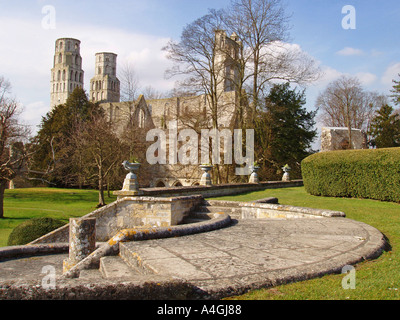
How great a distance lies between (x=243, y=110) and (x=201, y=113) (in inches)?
108

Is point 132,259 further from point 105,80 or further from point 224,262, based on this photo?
point 105,80

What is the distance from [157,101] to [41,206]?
22.4 m

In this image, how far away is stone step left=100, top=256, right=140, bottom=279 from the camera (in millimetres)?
3783

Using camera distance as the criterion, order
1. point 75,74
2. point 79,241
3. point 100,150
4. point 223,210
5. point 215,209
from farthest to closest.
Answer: point 75,74
point 100,150
point 215,209
point 223,210
point 79,241

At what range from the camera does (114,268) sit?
3996 mm

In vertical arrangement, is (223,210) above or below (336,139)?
below

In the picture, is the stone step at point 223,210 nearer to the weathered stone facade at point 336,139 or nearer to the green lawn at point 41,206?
the green lawn at point 41,206

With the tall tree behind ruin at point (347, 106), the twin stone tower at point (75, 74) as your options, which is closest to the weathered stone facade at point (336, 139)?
the tall tree behind ruin at point (347, 106)

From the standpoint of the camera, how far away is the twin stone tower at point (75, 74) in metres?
81.5

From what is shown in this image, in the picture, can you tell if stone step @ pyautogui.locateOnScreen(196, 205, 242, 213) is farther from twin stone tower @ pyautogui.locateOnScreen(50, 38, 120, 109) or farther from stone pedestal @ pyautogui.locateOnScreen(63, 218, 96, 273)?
twin stone tower @ pyautogui.locateOnScreen(50, 38, 120, 109)

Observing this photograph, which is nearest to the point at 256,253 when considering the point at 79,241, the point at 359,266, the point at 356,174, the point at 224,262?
the point at 224,262

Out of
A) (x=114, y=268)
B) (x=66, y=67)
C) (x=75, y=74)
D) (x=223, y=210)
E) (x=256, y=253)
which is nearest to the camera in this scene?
(x=114, y=268)

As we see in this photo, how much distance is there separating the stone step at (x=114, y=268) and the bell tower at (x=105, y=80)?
269 feet
